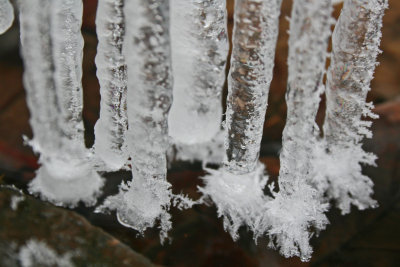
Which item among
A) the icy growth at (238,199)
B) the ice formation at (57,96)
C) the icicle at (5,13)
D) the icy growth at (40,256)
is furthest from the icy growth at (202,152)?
the icicle at (5,13)

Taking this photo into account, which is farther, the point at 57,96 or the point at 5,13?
the point at 5,13

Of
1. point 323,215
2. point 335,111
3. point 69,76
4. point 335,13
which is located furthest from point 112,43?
point 335,13

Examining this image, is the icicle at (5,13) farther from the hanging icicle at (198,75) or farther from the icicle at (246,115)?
the icicle at (246,115)

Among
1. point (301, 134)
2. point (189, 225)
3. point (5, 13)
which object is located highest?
point (5, 13)

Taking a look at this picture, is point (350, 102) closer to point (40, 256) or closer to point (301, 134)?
point (301, 134)

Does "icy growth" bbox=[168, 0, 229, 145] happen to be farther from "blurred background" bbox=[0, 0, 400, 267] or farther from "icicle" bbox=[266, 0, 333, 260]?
"icicle" bbox=[266, 0, 333, 260]

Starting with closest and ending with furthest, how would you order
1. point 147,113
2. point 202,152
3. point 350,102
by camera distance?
1. point 147,113
2. point 350,102
3. point 202,152

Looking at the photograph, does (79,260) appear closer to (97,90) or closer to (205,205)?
(205,205)

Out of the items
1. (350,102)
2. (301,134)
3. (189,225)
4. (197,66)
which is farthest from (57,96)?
(350,102)
